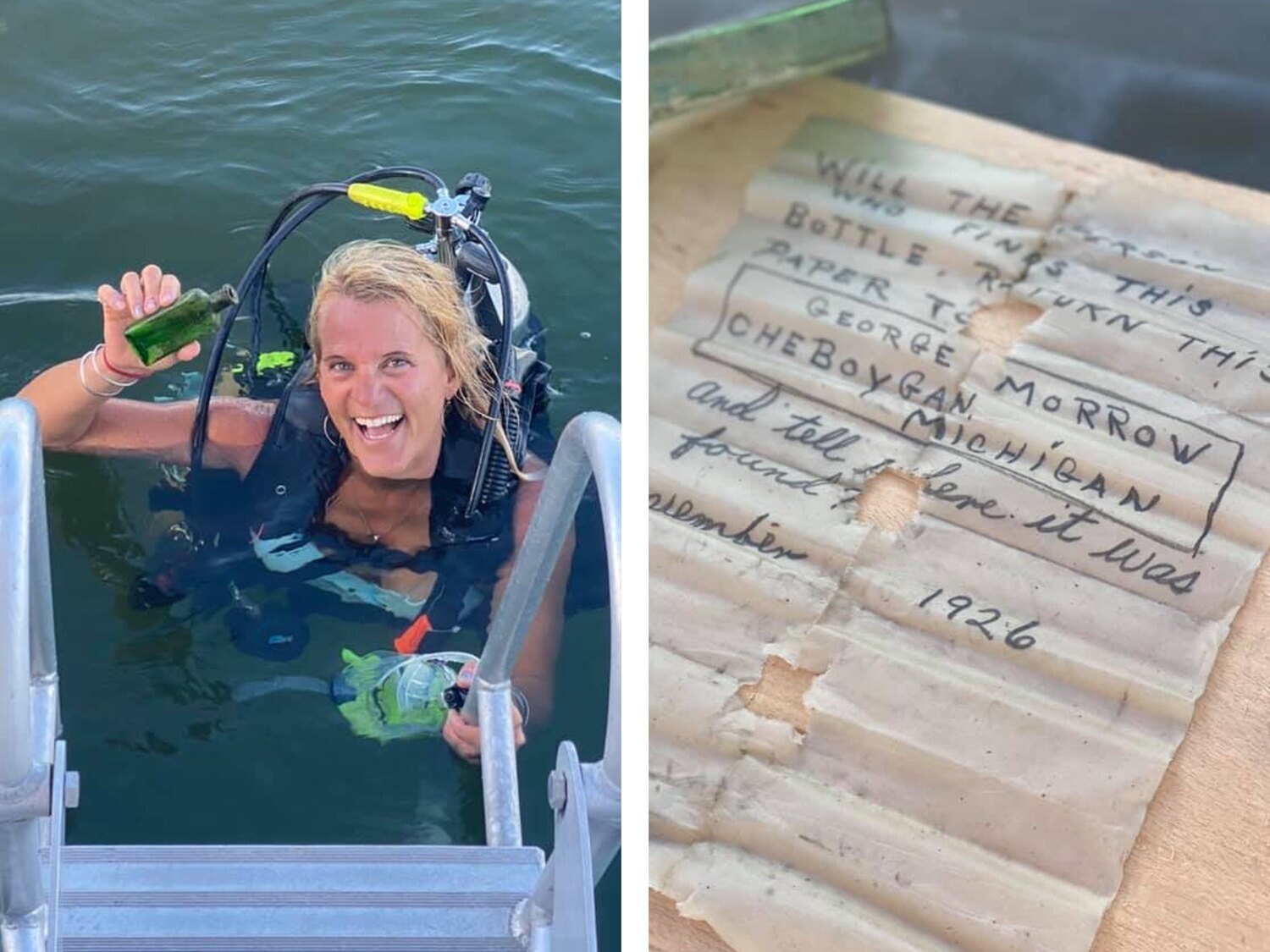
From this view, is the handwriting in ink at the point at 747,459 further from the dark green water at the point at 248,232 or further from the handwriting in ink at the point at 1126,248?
the handwriting in ink at the point at 1126,248

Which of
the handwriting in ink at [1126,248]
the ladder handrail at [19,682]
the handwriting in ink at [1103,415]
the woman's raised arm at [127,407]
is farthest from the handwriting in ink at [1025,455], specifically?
the ladder handrail at [19,682]

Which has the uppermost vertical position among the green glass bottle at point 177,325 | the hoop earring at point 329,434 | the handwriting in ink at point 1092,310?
the green glass bottle at point 177,325

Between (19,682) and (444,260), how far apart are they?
0.49 m

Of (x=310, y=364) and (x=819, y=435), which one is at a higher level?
(x=310, y=364)

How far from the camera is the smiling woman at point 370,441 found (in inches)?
43.6

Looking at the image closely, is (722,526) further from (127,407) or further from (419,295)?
(127,407)

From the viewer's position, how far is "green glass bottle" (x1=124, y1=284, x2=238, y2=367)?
110 cm

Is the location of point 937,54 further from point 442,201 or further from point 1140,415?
point 442,201

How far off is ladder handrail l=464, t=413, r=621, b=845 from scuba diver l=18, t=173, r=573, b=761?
0.13ft

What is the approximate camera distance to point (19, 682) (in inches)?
29.2

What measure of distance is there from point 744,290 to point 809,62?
0.97 feet

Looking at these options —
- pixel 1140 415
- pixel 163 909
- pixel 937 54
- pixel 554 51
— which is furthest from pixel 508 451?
pixel 937 54

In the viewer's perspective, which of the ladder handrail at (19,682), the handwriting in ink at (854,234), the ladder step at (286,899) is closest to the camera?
the ladder handrail at (19,682)

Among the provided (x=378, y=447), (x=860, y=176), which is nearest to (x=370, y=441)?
(x=378, y=447)
